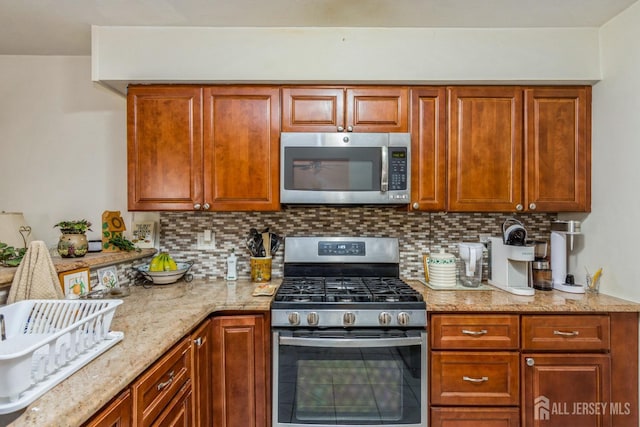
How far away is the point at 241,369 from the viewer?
1.73m

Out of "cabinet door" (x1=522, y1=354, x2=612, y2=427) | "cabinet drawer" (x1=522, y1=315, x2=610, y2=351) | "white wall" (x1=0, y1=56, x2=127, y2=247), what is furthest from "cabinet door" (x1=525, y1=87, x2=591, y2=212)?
"white wall" (x1=0, y1=56, x2=127, y2=247)

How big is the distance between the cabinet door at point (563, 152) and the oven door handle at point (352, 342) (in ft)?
3.61

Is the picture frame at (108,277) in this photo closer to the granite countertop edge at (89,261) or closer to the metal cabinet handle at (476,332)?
the granite countertop edge at (89,261)

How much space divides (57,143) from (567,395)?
342 centimetres

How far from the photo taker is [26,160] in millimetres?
2342

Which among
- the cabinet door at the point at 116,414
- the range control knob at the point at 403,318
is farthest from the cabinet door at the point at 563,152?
the cabinet door at the point at 116,414

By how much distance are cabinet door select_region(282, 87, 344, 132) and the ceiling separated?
37 centimetres

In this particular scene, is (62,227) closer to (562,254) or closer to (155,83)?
(155,83)

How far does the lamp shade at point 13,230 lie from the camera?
1950 mm

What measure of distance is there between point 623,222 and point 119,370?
94.8 inches

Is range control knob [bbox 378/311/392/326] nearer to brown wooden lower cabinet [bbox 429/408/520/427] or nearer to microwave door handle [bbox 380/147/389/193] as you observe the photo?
brown wooden lower cabinet [bbox 429/408/520/427]

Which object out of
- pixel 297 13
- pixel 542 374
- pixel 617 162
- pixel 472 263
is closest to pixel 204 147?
pixel 297 13

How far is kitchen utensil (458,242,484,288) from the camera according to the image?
2064 millimetres

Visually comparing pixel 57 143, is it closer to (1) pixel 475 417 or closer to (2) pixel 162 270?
(2) pixel 162 270
